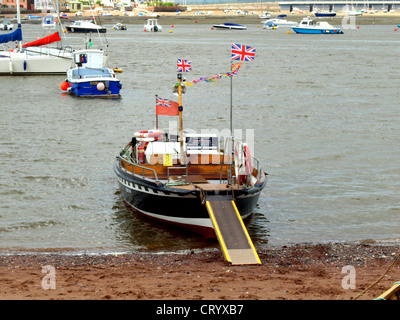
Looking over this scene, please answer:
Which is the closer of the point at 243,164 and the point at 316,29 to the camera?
the point at 243,164

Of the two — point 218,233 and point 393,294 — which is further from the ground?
point 393,294

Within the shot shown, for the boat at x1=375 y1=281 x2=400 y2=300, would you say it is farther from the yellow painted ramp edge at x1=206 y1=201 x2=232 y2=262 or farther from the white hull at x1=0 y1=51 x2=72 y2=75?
the white hull at x1=0 y1=51 x2=72 y2=75

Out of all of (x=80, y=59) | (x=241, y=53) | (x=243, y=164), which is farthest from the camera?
(x=80, y=59)

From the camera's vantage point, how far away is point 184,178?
18.9 metres

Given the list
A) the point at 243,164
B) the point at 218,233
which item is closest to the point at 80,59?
the point at 243,164

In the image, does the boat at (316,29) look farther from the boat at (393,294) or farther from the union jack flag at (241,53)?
the boat at (393,294)

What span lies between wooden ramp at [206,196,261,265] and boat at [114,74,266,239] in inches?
6.4

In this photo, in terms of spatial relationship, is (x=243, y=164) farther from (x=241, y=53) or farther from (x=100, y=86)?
(x=100, y=86)

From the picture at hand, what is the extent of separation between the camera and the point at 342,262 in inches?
588

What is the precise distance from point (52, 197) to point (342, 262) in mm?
10459

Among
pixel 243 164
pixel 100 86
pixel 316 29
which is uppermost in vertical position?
pixel 243 164

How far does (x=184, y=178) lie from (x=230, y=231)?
3.56 meters

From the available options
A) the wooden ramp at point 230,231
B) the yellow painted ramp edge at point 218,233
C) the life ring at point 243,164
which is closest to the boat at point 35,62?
the life ring at point 243,164
